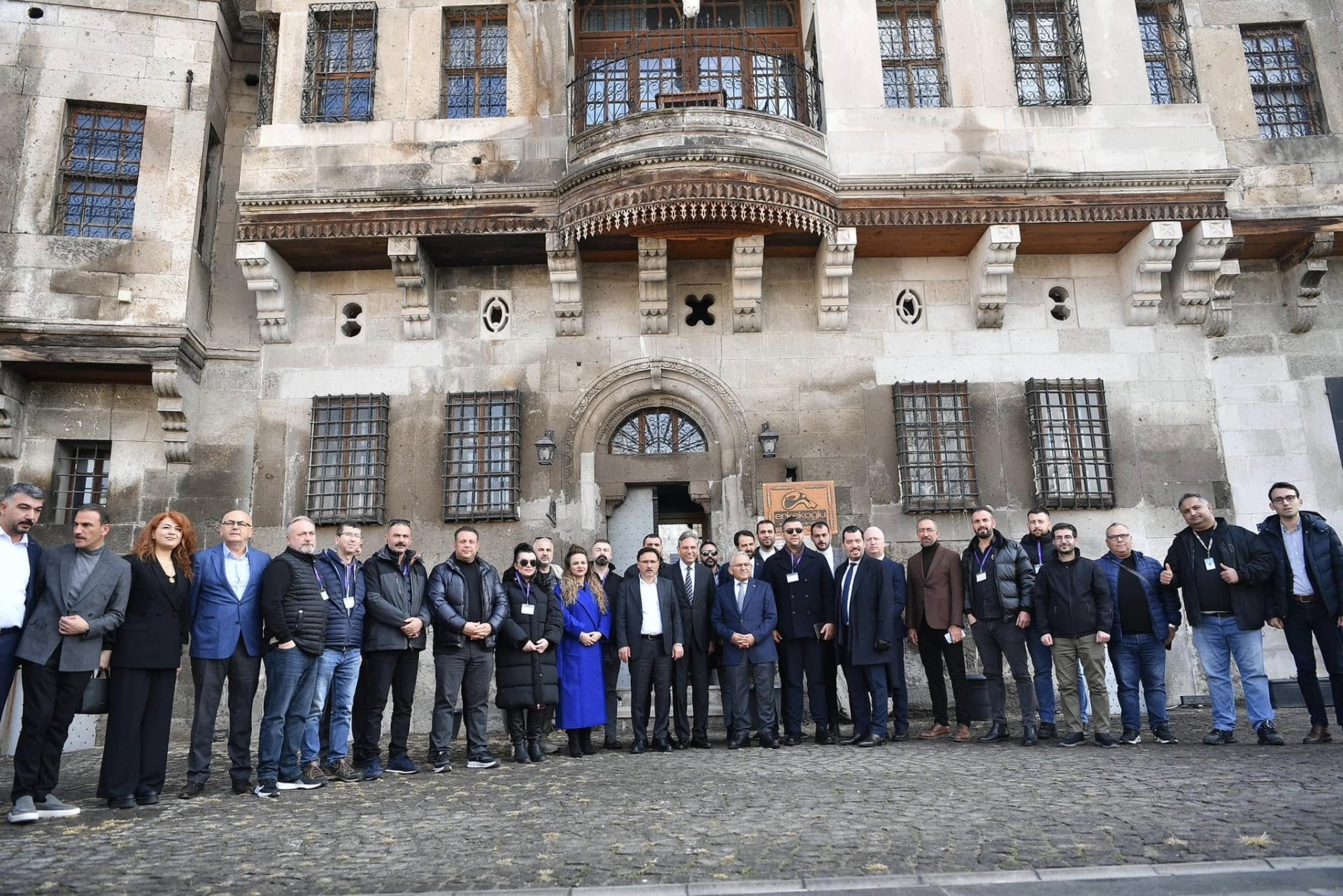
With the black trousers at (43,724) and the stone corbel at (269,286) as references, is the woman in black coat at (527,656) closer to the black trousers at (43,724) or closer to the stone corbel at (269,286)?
the black trousers at (43,724)

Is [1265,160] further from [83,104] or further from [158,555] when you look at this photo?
[83,104]

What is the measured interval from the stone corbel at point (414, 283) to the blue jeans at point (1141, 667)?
9.70 m

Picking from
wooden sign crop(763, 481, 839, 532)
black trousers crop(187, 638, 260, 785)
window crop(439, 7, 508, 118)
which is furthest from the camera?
window crop(439, 7, 508, 118)

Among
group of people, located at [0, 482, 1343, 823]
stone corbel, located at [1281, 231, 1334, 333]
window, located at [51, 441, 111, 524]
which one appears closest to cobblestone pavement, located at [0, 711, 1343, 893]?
group of people, located at [0, 482, 1343, 823]

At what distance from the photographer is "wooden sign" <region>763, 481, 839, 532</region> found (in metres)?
12.6

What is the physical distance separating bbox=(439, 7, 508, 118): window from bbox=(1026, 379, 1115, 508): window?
28.6 feet

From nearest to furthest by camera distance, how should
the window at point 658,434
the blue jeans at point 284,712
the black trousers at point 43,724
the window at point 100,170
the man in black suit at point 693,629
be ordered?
the black trousers at point 43,724
the blue jeans at point 284,712
the man in black suit at point 693,629
the window at point 100,170
the window at point 658,434

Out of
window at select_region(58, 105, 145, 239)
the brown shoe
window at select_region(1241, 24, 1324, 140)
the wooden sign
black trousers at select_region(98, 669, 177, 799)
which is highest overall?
window at select_region(1241, 24, 1324, 140)

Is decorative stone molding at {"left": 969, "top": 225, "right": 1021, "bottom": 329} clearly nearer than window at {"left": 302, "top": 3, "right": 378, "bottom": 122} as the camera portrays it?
Yes

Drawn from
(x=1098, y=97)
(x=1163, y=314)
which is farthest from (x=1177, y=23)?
(x=1163, y=314)

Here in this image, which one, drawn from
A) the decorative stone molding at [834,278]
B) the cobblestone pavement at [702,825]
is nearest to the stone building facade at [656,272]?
the decorative stone molding at [834,278]

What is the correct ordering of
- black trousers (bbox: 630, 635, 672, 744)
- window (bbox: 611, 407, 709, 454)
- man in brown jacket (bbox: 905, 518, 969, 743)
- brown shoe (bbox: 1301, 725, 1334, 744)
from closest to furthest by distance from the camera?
brown shoe (bbox: 1301, 725, 1334, 744) < black trousers (bbox: 630, 635, 672, 744) < man in brown jacket (bbox: 905, 518, 969, 743) < window (bbox: 611, 407, 709, 454)

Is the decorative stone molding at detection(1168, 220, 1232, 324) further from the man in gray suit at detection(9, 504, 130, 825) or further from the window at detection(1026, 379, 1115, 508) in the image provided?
the man in gray suit at detection(9, 504, 130, 825)

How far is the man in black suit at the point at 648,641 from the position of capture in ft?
29.4
